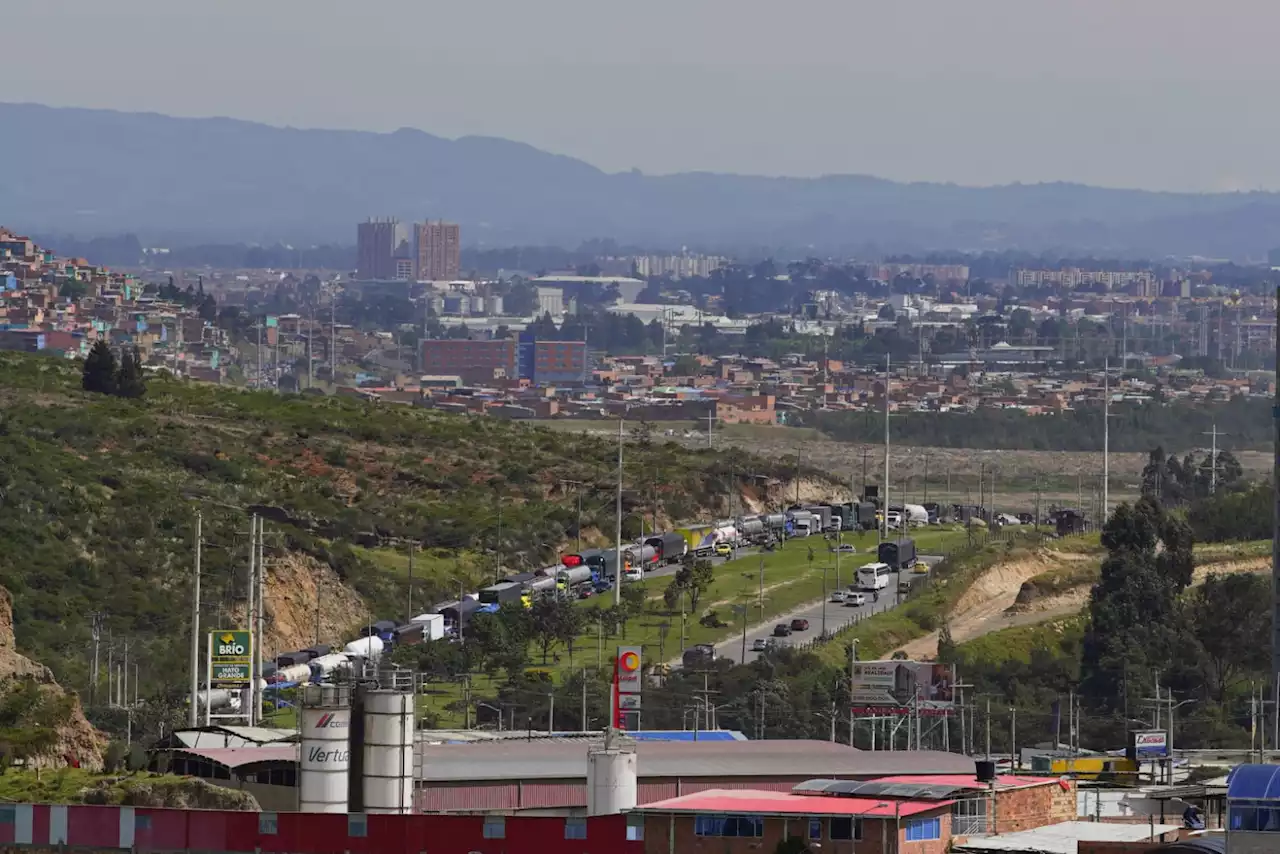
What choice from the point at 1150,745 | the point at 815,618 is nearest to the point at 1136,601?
the point at 815,618

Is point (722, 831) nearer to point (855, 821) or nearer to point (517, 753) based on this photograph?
point (855, 821)

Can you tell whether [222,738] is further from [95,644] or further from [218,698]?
[95,644]

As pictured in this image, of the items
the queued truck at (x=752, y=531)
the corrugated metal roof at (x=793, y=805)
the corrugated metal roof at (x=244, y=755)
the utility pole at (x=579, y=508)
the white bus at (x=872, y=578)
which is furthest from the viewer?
the queued truck at (x=752, y=531)

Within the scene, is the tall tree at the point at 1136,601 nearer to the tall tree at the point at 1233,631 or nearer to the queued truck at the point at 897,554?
the tall tree at the point at 1233,631

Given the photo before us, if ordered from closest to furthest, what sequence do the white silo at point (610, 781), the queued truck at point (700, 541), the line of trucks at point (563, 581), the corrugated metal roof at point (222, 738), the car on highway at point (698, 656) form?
the white silo at point (610, 781)
the corrugated metal roof at point (222, 738)
the line of trucks at point (563, 581)
the car on highway at point (698, 656)
the queued truck at point (700, 541)

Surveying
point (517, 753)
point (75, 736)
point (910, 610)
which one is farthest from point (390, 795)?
point (910, 610)

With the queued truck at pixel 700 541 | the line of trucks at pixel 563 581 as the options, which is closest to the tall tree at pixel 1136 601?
the line of trucks at pixel 563 581
